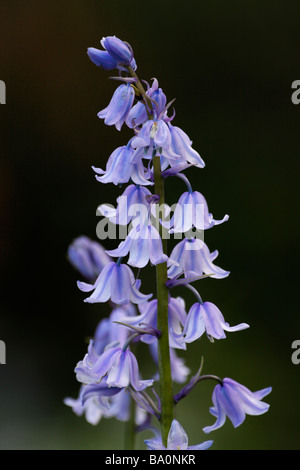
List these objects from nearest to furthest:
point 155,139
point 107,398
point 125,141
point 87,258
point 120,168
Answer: point 155,139
point 120,168
point 107,398
point 87,258
point 125,141

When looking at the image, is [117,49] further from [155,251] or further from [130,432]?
[130,432]

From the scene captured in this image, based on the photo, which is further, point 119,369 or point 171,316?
point 171,316

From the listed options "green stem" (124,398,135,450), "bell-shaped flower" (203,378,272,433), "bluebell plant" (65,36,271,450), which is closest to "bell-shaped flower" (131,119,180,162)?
"bluebell plant" (65,36,271,450)

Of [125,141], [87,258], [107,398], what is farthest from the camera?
[125,141]

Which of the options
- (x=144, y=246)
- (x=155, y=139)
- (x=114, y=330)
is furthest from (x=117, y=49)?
(x=114, y=330)

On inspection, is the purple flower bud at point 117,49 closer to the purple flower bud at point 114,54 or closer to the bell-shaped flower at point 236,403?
the purple flower bud at point 114,54

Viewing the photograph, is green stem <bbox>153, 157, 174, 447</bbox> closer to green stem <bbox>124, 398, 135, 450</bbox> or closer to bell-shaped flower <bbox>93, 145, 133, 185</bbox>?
bell-shaped flower <bbox>93, 145, 133, 185</bbox>
